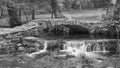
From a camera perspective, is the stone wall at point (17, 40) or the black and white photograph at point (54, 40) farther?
the stone wall at point (17, 40)

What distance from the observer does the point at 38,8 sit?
1694cm

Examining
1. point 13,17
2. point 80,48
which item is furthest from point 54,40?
point 13,17

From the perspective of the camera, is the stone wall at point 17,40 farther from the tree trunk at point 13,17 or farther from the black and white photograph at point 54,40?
the tree trunk at point 13,17

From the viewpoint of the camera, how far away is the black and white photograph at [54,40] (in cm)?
1013

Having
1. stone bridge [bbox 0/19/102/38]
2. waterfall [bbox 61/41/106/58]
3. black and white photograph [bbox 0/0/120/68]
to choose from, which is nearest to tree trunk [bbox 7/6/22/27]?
black and white photograph [bbox 0/0/120/68]

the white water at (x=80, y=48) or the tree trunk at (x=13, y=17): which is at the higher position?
the tree trunk at (x=13, y=17)

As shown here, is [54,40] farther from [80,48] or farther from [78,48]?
[80,48]

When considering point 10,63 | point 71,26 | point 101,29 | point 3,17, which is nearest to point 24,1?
point 3,17

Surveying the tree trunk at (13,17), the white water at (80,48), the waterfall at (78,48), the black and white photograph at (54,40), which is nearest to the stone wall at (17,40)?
the black and white photograph at (54,40)

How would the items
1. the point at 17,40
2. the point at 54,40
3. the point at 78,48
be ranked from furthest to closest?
the point at 54,40 < the point at 78,48 < the point at 17,40

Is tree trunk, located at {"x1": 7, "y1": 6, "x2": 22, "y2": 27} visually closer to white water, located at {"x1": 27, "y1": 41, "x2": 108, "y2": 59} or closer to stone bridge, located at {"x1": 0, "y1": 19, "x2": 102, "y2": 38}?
stone bridge, located at {"x1": 0, "y1": 19, "x2": 102, "y2": 38}

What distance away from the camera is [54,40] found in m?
13.1

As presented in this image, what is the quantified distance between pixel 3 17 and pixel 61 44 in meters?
6.90

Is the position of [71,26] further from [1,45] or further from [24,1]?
[1,45]
